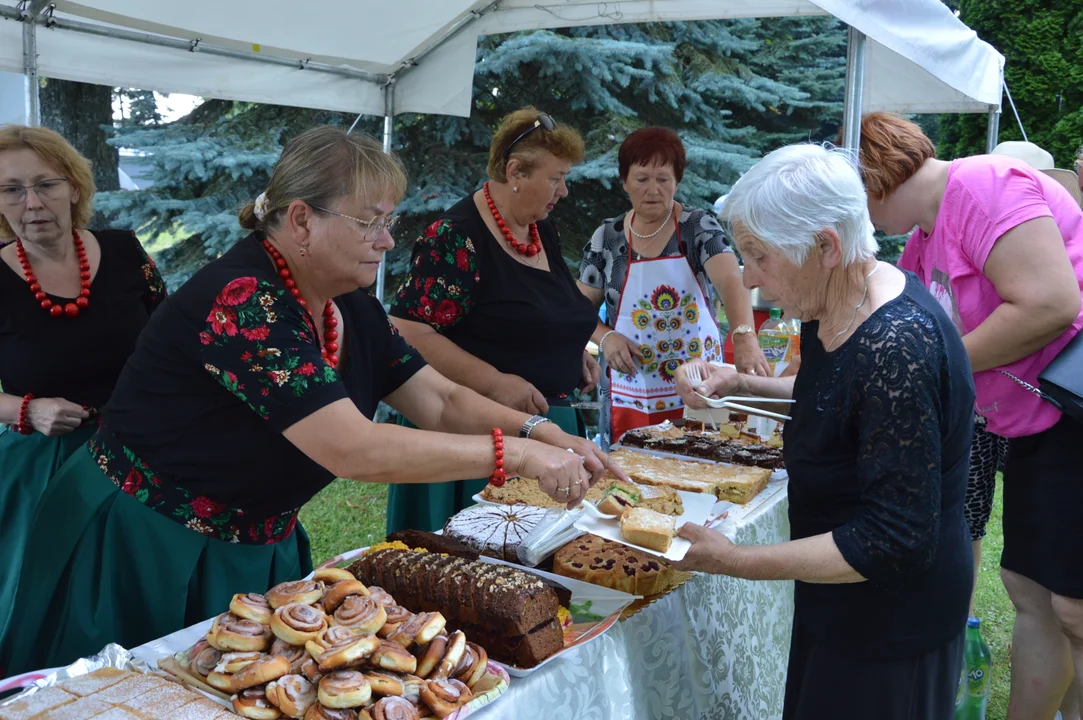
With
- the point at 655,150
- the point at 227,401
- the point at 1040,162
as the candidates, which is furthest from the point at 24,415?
the point at 1040,162

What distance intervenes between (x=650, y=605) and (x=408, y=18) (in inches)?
130

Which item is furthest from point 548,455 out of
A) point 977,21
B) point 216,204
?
point 977,21

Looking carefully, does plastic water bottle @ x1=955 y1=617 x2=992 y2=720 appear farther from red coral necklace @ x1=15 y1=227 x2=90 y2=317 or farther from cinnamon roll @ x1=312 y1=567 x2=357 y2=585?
red coral necklace @ x1=15 y1=227 x2=90 y2=317

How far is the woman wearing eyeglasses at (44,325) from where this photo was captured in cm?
270

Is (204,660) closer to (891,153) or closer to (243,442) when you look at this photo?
(243,442)

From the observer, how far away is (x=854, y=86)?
10.9 feet

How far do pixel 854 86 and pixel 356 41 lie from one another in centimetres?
238

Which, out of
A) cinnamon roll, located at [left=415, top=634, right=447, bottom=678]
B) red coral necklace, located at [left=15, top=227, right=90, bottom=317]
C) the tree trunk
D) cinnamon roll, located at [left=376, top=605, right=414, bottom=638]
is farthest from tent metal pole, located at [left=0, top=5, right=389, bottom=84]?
the tree trunk

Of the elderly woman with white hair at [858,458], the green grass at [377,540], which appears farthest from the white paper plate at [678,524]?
the green grass at [377,540]

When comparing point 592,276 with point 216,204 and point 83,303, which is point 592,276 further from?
point 216,204

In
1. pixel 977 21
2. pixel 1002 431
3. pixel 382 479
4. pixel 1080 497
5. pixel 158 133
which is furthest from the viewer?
pixel 977 21

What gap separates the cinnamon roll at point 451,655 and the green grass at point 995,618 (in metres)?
2.81

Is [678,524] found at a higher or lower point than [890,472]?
lower

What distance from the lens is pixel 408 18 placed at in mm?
4227
